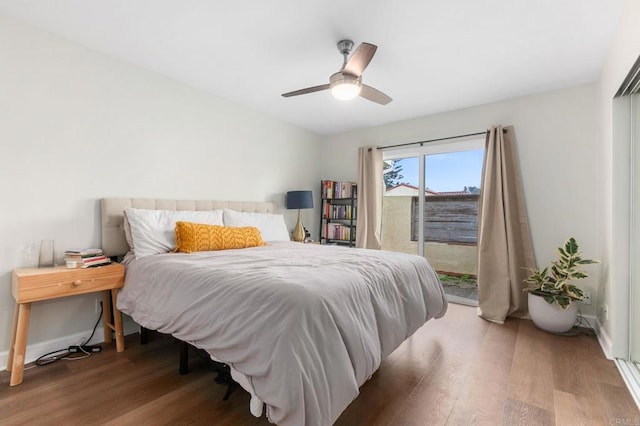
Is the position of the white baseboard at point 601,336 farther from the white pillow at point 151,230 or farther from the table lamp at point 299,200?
the white pillow at point 151,230

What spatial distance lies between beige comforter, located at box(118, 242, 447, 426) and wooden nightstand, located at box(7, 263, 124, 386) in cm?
21

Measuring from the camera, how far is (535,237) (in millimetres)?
3152

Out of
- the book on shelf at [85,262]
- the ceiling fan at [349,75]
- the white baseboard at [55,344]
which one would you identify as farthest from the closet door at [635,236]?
the white baseboard at [55,344]

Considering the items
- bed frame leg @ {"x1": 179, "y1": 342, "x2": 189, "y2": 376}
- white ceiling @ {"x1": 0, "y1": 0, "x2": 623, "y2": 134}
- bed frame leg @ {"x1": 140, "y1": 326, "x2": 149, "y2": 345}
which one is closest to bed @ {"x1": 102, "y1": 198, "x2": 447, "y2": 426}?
bed frame leg @ {"x1": 179, "y1": 342, "x2": 189, "y2": 376}

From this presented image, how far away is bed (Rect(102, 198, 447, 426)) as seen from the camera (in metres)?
1.15

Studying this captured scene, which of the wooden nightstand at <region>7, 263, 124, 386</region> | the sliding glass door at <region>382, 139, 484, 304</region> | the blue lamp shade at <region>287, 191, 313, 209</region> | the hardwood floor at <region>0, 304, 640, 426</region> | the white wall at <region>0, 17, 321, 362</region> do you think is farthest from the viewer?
the blue lamp shade at <region>287, 191, 313, 209</region>

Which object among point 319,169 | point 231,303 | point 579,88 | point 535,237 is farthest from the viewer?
point 319,169

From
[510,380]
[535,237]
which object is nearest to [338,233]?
[535,237]

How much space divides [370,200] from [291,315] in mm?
3184

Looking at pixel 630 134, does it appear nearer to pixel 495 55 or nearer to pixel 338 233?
pixel 495 55

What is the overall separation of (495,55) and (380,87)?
3.42ft

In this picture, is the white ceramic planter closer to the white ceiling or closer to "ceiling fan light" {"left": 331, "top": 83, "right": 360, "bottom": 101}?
the white ceiling

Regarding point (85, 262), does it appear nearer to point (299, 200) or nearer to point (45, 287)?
point (45, 287)

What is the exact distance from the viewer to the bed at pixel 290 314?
115 centimetres
